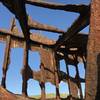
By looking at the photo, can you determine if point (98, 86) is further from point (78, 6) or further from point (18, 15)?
point (18, 15)

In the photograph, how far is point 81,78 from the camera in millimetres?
11352

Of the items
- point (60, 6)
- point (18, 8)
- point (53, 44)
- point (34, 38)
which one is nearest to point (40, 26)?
point (34, 38)

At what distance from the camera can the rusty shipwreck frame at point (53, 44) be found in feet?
16.2

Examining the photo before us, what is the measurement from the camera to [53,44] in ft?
33.6

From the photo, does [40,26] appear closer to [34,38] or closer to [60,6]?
[34,38]

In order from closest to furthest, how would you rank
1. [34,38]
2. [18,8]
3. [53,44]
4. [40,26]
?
[18,8] → [40,26] → [34,38] → [53,44]

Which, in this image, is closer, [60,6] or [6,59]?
[60,6]

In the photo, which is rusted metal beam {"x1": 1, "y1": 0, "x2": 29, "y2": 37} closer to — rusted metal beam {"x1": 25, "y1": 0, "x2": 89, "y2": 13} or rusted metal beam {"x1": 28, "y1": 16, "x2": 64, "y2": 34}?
rusted metal beam {"x1": 25, "y1": 0, "x2": 89, "y2": 13}

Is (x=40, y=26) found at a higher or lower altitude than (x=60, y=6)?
lower

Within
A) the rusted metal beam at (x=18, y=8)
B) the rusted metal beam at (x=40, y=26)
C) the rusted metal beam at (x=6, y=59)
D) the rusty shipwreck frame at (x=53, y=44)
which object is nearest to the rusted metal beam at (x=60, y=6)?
the rusty shipwreck frame at (x=53, y=44)

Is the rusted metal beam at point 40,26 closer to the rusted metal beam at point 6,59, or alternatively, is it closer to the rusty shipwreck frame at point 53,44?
the rusty shipwreck frame at point 53,44

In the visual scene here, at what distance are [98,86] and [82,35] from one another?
5081 mm

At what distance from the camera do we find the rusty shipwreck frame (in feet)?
16.2

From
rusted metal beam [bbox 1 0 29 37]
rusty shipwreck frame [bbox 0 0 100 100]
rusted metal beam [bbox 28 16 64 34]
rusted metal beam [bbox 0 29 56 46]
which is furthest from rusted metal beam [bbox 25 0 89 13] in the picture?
rusted metal beam [bbox 0 29 56 46]
